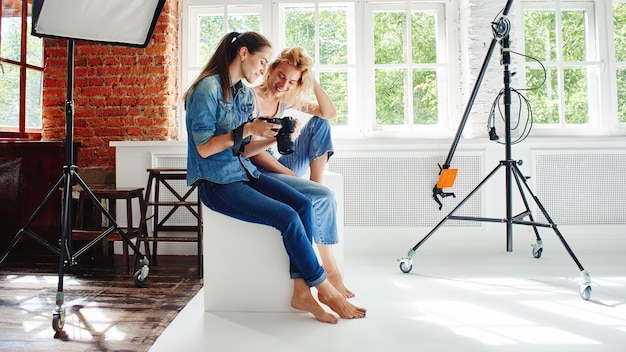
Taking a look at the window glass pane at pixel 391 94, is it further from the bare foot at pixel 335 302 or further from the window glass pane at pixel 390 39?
the bare foot at pixel 335 302

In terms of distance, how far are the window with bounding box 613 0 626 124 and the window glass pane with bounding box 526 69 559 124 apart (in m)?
0.50

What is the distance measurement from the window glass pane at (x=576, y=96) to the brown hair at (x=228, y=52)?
284 cm

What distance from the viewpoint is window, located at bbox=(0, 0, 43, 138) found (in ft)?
10.7

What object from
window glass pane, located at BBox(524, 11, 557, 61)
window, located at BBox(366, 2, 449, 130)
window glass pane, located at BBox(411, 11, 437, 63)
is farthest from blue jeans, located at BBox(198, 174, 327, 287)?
window glass pane, located at BBox(524, 11, 557, 61)

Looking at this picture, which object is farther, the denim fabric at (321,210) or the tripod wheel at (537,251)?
the tripod wheel at (537,251)

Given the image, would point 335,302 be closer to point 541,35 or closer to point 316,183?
point 316,183

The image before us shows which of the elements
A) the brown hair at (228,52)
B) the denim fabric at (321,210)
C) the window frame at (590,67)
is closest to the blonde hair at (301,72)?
the brown hair at (228,52)

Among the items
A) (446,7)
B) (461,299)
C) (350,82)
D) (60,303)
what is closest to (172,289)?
(60,303)

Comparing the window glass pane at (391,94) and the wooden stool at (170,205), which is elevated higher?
the window glass pane at (391,94)

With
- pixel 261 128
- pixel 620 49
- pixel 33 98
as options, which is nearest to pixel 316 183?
pixel 261 128

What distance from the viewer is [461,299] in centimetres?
210

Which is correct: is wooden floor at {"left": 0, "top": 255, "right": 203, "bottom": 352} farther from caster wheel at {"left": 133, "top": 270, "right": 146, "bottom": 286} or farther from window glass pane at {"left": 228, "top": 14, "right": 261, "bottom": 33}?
window glass pane at {"left": 228, "top": 14, "right": 261, "bottom": 33}

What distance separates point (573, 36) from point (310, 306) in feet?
10.7

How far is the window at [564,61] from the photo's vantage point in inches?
138
